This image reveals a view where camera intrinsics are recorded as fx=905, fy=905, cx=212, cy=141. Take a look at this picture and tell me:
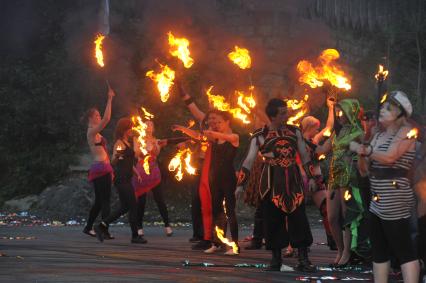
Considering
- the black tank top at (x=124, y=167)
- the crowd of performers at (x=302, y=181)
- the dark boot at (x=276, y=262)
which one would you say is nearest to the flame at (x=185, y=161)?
the crowd of performers at (x=302, y=181)

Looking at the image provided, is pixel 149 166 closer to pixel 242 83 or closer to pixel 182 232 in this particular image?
pixel 182 232

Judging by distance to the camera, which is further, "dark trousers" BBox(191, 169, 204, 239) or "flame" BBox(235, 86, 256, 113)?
"dark trousers" BBox(191, 169, 204, 239)

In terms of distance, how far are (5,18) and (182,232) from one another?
10664 mm

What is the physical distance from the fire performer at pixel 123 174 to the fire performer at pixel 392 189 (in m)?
5.88

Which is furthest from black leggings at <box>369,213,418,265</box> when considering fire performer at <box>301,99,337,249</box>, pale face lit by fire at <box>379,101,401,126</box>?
fire performer at <box>301,99,337,249</box>

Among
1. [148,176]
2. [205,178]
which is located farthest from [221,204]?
[148,176]

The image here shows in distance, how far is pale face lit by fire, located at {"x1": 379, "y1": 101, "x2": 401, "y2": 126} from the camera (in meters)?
6.76

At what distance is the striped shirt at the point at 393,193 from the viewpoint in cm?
662

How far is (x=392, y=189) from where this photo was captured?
6.65 meters

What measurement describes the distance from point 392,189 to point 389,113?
0.58 m

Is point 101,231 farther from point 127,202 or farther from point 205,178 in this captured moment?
point 205,178

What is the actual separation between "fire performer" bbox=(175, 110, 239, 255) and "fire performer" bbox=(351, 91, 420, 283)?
157 inches

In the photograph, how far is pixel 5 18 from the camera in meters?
23.0

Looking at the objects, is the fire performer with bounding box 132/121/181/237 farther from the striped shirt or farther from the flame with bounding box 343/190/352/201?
the striped shirt
